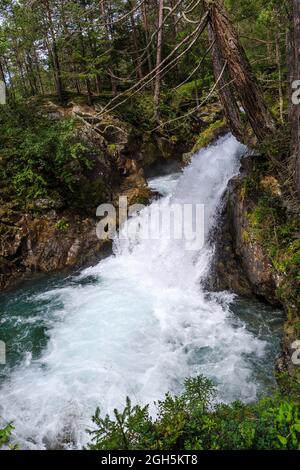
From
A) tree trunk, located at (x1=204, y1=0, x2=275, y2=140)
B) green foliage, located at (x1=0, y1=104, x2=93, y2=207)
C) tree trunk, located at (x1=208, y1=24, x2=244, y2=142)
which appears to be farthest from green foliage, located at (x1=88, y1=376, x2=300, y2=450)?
green foliage, located at (x1=0, y1=104, x2=93, y2=207)

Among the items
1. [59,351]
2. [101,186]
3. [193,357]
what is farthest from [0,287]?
[193,357]

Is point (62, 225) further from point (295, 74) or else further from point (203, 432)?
point (203, 432)

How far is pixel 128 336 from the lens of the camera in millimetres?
7656

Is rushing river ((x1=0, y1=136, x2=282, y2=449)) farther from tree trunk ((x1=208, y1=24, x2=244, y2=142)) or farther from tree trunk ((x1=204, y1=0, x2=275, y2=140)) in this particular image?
tree trunk ((x1=204, y1=0, x2=275, y2=140))

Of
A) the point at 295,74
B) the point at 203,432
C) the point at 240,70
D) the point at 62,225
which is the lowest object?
the point at 203,432

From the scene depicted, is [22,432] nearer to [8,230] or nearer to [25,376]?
[25,376]

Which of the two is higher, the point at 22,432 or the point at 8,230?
the point at 8,230

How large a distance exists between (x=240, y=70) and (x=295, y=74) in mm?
1023

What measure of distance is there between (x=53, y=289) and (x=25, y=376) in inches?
141

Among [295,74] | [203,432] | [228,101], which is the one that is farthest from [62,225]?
[203,432]

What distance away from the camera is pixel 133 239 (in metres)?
11.6

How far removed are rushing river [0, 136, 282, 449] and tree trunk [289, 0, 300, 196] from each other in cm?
334

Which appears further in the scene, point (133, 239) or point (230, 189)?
point (133, 239)
